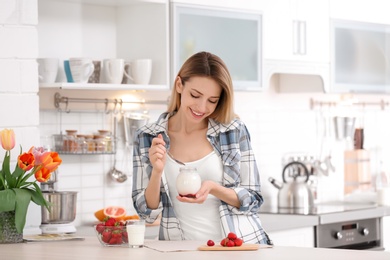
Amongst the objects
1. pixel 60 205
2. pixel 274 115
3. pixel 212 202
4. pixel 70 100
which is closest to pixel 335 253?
pixel 212 202

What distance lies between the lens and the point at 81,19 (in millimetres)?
4707

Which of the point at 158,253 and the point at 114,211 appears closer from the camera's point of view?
the point at 158,253

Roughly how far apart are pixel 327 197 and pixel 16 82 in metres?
3.02

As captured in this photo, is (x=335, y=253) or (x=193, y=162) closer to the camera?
(x=335, y=253)

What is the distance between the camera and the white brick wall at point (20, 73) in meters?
3.64

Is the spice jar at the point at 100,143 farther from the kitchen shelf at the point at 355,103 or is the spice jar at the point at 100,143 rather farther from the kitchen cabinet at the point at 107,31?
the kitchen shelf at the point at 355,103

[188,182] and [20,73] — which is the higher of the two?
[20,73]

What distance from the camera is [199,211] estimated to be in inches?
132

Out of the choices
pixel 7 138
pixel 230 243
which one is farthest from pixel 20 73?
pixel 230 243

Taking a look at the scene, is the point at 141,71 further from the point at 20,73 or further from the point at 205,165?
the point at 205,165

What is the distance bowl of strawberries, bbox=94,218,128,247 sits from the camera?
3156mm

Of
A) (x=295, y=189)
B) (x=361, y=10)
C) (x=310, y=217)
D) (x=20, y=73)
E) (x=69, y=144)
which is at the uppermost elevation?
(x=361, y=10)

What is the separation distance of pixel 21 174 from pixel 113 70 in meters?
1.22

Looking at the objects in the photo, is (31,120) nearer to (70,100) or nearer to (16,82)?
(16,82)
